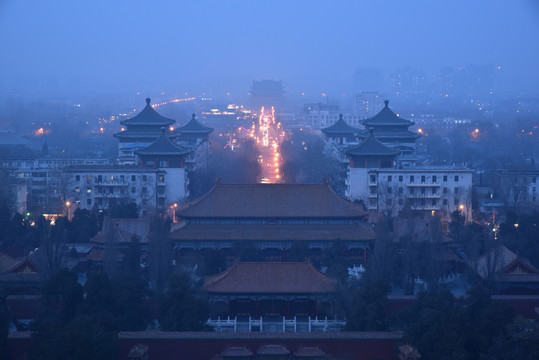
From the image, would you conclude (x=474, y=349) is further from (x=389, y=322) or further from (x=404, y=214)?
(x=404, y=214)

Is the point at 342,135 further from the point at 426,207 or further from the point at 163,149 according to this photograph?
the point at 163,149

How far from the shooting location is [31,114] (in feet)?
202

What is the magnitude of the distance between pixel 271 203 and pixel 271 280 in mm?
3749

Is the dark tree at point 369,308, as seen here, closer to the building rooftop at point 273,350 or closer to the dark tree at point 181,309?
the building rooftop at point 273,350

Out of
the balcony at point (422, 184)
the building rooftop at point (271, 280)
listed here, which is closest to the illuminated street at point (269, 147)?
the balcony at point (422, 184)

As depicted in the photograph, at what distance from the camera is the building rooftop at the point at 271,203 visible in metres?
15.8

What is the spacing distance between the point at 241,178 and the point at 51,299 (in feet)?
56.7

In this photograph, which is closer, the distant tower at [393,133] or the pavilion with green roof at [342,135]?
the distant tower at [393,133]

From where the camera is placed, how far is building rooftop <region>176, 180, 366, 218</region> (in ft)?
51.8

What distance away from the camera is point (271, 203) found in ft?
52.5

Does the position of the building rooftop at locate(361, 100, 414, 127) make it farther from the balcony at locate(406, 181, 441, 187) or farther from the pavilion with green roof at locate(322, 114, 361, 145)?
the balcony at locate(406, 181, 441, 187)

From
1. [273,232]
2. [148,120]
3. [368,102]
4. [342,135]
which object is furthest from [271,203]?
[368,102]

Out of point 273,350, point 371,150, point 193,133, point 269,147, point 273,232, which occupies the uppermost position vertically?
point 193,133

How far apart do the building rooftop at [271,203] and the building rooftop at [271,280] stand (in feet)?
10.5
